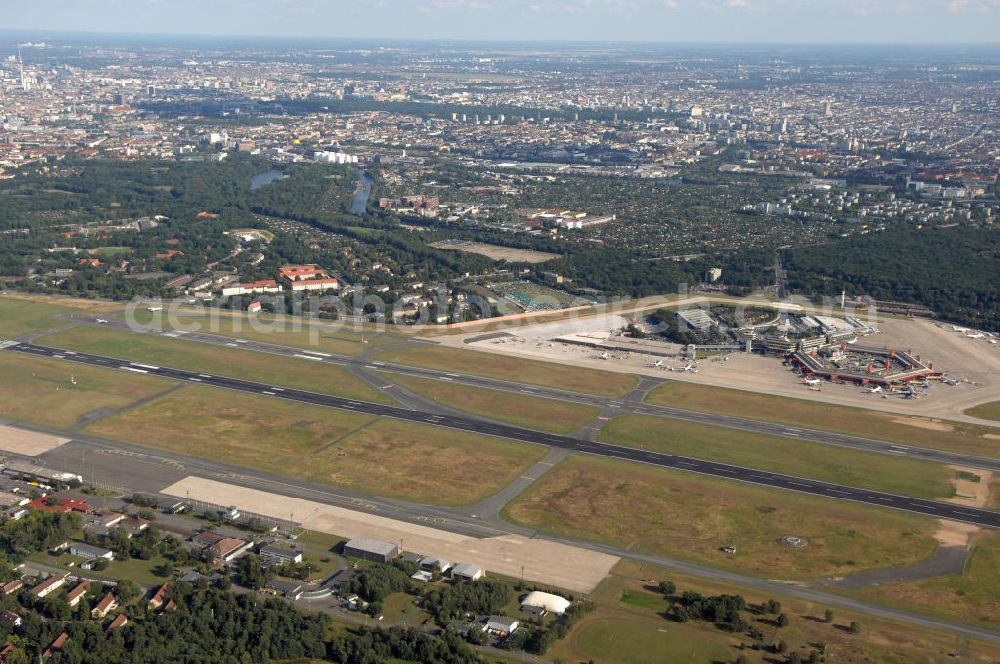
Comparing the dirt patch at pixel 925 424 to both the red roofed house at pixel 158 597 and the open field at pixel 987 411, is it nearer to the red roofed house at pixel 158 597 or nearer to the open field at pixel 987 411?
the open field at pixel 987 411

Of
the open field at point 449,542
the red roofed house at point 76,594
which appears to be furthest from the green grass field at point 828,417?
the red roofed house at point 76,594

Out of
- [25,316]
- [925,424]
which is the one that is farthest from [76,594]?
[25,316]

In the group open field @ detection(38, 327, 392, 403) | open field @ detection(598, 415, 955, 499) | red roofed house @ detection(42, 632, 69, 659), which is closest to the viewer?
red roofed house @ detection(42, 632, 69, 659)

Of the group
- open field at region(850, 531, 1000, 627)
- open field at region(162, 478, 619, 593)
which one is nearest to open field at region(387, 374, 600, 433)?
open field at region(162, 478, 619, 593)

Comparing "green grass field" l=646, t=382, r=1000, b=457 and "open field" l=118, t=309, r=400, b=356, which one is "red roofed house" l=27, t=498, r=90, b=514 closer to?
"open field" l=118, t=309, r=400, b=356

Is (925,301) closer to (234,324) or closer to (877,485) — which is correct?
(877,485)
